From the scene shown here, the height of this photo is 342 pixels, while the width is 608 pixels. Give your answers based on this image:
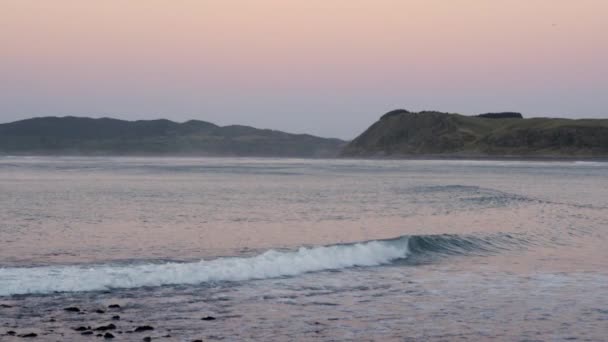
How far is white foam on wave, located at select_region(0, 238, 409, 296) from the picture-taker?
16.6 m

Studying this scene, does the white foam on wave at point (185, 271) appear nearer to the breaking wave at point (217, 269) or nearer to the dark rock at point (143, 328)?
the breaking wave at point (217, 269)

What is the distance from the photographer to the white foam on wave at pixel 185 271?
54.4ft

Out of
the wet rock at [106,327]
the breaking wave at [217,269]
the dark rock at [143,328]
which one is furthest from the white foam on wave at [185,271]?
the dark rock at [143,328]

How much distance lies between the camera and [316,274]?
64.3 feet

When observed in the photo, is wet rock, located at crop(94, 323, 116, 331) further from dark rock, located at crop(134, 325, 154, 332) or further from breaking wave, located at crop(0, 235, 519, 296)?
breaking wave, located at crop(0, 235, 519, 296)

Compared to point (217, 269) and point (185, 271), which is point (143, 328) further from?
point (217, 269)

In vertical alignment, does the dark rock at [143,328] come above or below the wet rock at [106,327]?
below

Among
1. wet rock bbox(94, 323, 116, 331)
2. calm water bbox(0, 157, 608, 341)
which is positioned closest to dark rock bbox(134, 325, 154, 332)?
A: calm water bbox(0, 157, 608, 341)

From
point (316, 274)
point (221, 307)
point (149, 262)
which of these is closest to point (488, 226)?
point (316, 274)

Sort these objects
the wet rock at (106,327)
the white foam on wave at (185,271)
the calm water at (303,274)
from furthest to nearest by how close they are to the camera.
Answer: the white foam on wave at (185,271)
the calm water at (303,274)
the wet rock at (106,327)

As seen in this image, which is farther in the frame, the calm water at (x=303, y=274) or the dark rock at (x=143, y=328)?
the calm water at (x=303, y=274)

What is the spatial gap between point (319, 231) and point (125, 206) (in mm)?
14179

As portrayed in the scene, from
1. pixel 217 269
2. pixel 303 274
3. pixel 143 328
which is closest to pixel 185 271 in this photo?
pixel 217 269

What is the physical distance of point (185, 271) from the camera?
60.5ft
